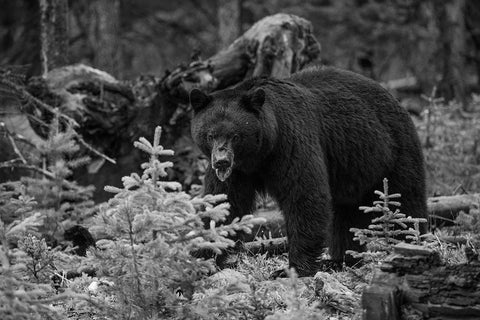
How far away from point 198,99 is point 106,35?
7289 millimetres

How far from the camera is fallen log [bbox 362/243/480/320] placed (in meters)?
3.79

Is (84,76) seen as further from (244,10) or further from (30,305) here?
(244,10)

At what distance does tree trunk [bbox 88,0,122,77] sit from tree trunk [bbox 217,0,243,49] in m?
1.79

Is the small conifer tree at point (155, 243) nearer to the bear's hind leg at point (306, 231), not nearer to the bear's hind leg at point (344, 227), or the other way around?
the bear's hind leg at point (306, 231)

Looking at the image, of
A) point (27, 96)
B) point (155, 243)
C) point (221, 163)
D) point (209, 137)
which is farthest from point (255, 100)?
point (27, 96)

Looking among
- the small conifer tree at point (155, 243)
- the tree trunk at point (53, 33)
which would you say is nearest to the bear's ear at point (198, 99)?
the small conifer tree at point (155, 243)

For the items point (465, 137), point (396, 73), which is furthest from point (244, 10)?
point (465, 137)

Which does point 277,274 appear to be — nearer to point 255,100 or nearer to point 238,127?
point 238,127

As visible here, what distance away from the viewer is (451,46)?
43.9 ft

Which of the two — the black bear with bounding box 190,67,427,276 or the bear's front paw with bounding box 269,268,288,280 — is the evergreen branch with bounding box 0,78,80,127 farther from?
the bear's front paw with bounding box 269,268,288,280

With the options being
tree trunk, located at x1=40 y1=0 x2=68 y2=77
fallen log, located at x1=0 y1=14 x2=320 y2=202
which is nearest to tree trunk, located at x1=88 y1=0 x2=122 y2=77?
tree trunk, located at x1=40 y1=0 x2=68 y2=77

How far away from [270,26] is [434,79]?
242 inches

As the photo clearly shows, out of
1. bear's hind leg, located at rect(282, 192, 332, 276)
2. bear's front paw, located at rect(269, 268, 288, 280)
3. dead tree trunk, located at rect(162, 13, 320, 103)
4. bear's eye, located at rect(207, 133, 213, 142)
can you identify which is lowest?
bear's front paw, located at rect(269, 268, 288, 280)

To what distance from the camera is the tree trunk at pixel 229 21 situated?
42.4ft
